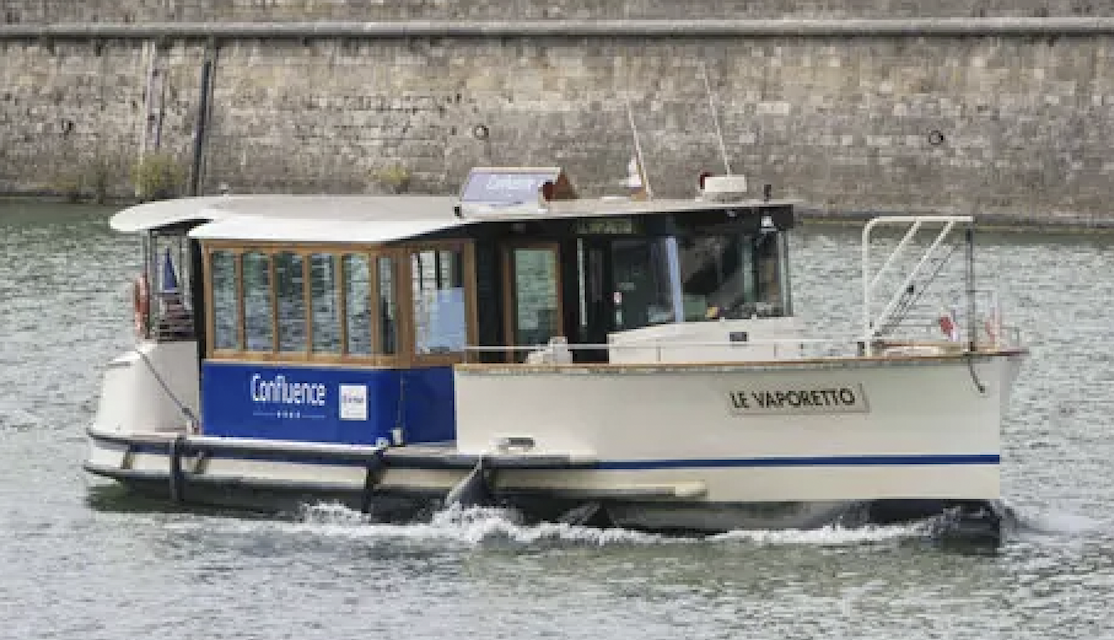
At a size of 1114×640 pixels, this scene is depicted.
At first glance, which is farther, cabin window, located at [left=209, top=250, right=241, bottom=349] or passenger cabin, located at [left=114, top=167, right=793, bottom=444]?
cabin window, located at [left=209, top=250, right=241, bottom=349]

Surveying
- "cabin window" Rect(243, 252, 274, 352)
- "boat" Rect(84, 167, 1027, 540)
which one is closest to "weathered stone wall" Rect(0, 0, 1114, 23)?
"boat" Rect(84, 167, 1027, 540)

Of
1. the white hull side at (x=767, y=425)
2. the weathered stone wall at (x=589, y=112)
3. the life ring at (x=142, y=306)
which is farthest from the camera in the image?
the weathered stone wall at (x=589, y=112)

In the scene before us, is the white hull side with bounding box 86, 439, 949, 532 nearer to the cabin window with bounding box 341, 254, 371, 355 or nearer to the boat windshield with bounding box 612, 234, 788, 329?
the cabin window with bounding box 341, 254, 371, 355

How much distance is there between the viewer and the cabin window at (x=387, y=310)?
2288 cm

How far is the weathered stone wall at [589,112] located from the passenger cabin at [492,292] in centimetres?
2111

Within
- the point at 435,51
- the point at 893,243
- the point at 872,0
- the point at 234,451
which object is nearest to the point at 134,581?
the point at 234,451

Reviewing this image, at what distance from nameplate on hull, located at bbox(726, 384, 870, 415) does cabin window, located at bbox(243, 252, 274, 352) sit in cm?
340

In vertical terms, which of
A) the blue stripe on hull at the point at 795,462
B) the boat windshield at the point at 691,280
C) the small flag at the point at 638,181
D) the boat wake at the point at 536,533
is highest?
the small flag at the point at 638,181

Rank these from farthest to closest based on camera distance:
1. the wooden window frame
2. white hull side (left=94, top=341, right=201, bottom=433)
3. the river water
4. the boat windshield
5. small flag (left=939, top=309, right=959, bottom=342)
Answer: white hull side (left=94, top=341, right=201, bottom=433)
the wooden window frame
the boat windshield
small flag (left=939, top=309, right=959, bottom=342)
the river water

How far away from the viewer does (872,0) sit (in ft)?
150

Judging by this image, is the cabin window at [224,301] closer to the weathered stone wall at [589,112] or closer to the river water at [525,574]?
the river water at [525,574]

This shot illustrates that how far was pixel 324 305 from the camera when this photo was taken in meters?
23.2

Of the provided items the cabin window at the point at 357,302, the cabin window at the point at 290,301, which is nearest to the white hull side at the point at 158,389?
the cabin window at the point at 290,301

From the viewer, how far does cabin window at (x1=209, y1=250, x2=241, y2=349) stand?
77.9 ft
